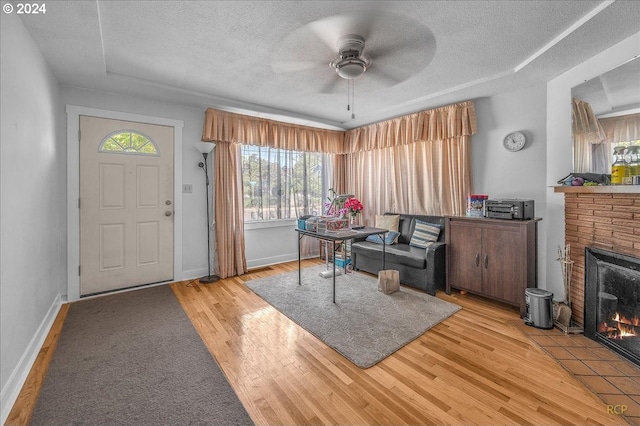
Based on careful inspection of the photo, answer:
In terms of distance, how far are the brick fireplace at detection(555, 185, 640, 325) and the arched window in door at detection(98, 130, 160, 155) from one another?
4528mm

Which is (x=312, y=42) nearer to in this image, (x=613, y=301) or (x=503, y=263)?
(x=503, y=263)

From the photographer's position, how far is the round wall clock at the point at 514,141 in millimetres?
3166

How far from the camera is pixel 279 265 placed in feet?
15.0

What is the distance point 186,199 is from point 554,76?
4504mm

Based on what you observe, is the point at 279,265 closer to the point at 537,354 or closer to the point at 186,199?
the point at 186,199

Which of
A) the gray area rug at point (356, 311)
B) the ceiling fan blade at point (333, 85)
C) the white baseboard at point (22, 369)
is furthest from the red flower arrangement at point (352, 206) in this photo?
the white baseboard at point (22, 369)

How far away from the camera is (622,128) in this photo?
212 centimetres

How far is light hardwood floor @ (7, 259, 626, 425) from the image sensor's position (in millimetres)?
1488

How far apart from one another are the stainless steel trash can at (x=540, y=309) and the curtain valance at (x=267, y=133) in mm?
3683

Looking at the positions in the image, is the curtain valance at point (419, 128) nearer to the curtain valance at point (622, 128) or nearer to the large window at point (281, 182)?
the large window at point (281, 182)

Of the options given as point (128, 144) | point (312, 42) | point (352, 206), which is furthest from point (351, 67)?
point (128, 144)

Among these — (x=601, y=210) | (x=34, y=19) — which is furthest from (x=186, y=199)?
→ (x=601, y=210)

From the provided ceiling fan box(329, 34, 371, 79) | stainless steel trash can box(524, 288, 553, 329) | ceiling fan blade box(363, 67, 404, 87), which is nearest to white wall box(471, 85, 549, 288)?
stainless steel trash can box(524, 288, 553, 329)

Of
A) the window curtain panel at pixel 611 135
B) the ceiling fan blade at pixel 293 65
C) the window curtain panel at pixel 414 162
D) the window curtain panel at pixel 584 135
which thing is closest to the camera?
the window curtain panel at pixel 611 135
